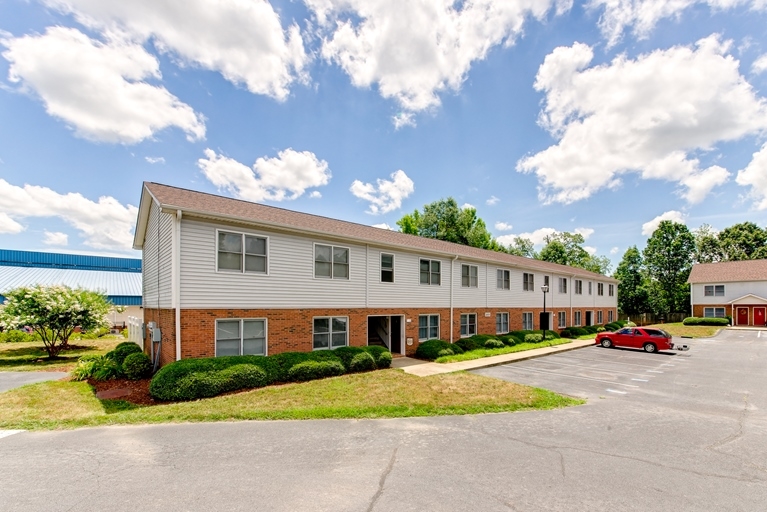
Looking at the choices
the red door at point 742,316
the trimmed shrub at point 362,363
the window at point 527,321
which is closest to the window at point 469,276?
the window at point 527,321

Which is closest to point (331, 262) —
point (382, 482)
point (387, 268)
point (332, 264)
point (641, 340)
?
point (332, 264)

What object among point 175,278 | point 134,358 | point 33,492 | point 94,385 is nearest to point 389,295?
point 175,278

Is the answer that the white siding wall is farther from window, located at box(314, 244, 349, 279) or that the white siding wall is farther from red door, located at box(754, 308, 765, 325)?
red door, located at box(754, 308, 765, 325)

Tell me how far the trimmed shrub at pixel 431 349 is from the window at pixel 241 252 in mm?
8550

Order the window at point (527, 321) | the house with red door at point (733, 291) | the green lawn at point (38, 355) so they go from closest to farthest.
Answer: the green lawn at point (38, 355)
the window at point (527, 321)
the house with red door at point (733, 291)

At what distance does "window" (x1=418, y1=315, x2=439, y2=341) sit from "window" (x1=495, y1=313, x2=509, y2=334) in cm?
603

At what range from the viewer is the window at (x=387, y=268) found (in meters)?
16.6

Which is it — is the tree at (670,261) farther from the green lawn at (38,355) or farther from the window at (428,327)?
the green lawn at (38,355)

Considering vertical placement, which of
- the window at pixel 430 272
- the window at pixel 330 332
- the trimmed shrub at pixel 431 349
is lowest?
the trimmed shrub at pixel 431 349

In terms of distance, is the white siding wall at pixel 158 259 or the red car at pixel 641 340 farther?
the red car at pixel 641 340

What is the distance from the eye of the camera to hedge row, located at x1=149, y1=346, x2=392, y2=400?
945 centimetres

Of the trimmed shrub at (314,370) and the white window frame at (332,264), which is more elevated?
the white window frame at (332,264)

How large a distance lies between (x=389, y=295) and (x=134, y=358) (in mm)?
10011

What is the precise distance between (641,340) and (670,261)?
45.0 m
